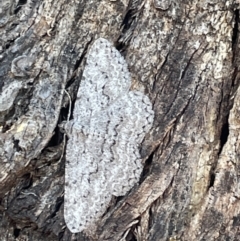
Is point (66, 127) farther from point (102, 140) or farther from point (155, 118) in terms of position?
point (155, 118)

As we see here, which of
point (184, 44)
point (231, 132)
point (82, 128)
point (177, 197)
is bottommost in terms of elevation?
point (177, 197)

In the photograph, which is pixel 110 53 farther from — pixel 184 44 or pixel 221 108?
pixel 221 108

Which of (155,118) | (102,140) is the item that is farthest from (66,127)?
(155,118)

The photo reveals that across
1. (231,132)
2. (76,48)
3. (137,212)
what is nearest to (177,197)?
(137,212)
